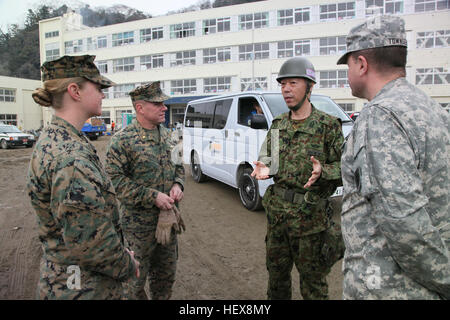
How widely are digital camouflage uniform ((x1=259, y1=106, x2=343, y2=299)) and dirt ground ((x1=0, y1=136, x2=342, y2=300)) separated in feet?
2.36

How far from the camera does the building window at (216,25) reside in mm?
36469

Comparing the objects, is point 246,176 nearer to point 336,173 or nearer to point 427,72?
point 336,173

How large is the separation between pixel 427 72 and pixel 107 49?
39.8 metres

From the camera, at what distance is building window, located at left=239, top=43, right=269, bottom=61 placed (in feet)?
113

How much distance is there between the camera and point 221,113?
6.69 meters

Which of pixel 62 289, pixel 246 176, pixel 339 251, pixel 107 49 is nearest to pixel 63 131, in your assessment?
pixel 62 289

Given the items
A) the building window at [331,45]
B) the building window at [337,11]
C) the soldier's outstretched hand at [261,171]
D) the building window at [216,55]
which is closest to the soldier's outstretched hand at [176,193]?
the soldier's outstretched hand at [261,171]

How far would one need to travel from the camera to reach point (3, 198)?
7.10 m

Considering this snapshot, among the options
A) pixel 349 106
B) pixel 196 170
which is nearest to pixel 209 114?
pixel 196 170

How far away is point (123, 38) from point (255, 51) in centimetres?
1972

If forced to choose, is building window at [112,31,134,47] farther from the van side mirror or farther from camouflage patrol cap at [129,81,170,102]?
camouflage patrol cap at [129,81,170,102]

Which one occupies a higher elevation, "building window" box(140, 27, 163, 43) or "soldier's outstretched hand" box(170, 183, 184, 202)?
"building window" box(140, 27, 163, 43)

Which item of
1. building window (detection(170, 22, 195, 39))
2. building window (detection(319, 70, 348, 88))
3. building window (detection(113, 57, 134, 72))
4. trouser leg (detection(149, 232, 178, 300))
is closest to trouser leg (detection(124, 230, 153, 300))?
trouser leg (detection(149, 232, 178, 300))

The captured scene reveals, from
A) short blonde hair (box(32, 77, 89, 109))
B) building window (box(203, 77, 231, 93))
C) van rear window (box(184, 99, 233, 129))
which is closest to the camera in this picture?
short blonde hair (box(32, 77, 89, 109))
